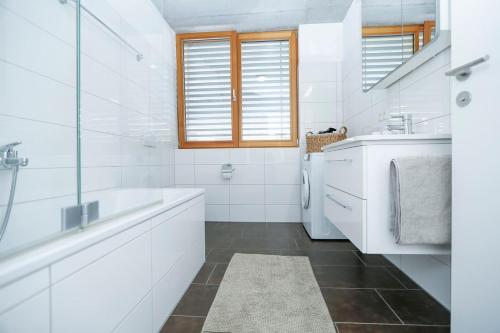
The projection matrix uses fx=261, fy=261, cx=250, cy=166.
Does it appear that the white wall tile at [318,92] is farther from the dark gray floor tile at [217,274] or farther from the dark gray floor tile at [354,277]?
the dark gray floor tile at [217,274]

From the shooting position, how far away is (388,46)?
1.90 meters

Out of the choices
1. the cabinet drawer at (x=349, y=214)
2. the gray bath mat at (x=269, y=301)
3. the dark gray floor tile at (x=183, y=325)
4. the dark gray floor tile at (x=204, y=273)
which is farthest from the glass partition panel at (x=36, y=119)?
the cabinet drawer at (x=349, y=214)

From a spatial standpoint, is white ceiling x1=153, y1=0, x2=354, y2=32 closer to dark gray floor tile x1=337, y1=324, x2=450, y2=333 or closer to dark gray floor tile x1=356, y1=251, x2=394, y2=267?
dark gray floor tile x1=356, y1=251, x2=394, y2=267

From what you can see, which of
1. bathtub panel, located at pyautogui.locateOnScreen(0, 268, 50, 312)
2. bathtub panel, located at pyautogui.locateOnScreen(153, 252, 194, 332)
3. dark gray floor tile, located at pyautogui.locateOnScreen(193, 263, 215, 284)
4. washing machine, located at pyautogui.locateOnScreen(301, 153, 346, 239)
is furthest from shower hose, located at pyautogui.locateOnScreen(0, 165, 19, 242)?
washing machine, located at pyautogui.locateOnScreen(301, 153, 346, 239)

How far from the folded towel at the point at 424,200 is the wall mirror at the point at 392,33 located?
705 mm

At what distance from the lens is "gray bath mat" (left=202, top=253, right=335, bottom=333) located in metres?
1.20

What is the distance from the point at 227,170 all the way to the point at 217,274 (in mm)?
1628

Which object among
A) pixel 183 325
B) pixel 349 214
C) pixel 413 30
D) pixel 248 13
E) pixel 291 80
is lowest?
pixel 183 325

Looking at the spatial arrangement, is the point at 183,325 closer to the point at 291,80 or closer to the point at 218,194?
the point at 218,194

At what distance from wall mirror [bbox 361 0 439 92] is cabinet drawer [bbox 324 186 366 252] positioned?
91 cm

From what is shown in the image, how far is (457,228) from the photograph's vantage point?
95cm

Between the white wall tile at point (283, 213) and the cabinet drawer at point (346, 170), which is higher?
the cabinet drawer at point (346, 170)

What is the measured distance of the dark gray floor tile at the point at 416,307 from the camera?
4.11 feet

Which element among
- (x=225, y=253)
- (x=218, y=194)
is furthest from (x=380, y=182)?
(x=218, y=194)
